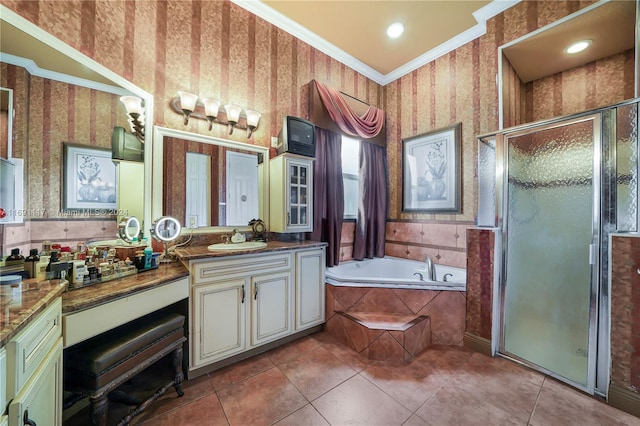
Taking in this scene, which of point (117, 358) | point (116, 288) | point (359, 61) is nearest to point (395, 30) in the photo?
point (359, 61)

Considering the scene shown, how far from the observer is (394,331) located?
1.88 meters

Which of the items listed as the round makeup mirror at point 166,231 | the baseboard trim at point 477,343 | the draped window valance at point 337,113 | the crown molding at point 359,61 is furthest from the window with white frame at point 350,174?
the round makeup mirror at point 166,231

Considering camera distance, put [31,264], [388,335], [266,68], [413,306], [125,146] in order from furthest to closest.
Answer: [266,68], [413,306], [388,335], [125,146], [31,264]

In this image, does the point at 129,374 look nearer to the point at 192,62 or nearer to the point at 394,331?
the point at 394,331

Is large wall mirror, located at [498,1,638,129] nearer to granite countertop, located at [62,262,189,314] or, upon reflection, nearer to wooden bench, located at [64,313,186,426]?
granite countertop, located at [62,262,189,314]

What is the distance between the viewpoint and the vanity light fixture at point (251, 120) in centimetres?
227

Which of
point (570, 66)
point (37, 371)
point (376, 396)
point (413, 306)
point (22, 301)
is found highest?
point (570, 66)

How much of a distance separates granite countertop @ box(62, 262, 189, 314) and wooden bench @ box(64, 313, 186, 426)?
234 mm

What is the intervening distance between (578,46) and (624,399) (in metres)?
2.59

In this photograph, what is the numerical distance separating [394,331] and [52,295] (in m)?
1.97

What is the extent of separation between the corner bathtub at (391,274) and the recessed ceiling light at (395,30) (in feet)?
8.43

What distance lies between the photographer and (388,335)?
1879mm

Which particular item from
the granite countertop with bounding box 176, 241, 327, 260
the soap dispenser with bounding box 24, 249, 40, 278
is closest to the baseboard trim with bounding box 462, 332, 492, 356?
the granite countertop with bounding box 176, 241, 327, 260

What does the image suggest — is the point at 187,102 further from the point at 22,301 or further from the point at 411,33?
the point at 411,33
